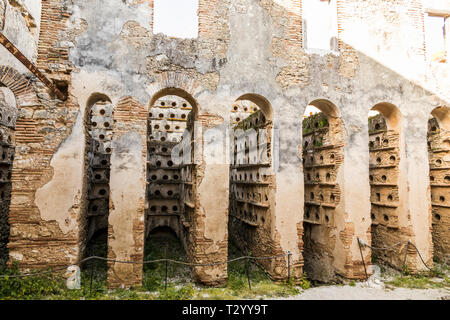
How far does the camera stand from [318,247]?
8.20 m

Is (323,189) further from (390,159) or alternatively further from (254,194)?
(390,159)

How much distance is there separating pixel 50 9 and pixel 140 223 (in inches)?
201

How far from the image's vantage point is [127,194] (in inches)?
244

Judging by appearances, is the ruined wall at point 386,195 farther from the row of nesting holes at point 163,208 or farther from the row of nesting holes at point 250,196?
the row of nesting holes at point 163,208

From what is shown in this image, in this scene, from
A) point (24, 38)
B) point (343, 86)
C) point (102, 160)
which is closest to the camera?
point (343, 86)

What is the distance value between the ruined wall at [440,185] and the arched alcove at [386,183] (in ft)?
5.76

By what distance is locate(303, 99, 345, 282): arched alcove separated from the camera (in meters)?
7.56

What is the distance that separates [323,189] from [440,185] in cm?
388

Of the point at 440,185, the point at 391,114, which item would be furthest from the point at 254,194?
the point at 440,185

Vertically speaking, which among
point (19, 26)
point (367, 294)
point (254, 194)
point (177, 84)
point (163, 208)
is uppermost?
point (19, 26)

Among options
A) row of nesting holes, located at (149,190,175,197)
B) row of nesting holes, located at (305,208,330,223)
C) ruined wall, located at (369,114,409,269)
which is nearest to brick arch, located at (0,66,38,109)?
row of nesting holes, located at (149,190,175,197)
